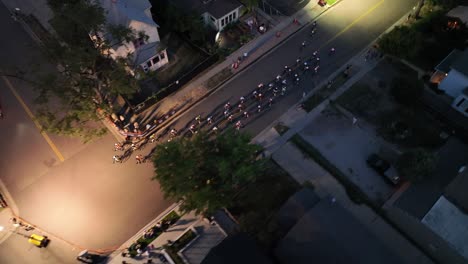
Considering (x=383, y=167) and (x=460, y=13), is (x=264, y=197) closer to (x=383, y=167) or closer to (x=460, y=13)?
(x=383, y=167)

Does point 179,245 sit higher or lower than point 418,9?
lower

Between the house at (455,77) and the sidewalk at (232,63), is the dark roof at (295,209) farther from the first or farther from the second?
the house at (455,77)

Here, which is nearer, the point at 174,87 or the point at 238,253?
the point at 238,253

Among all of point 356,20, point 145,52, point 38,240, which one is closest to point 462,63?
point 356,20

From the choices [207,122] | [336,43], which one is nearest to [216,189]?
[207,122]

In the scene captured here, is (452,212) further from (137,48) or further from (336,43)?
(137,48)

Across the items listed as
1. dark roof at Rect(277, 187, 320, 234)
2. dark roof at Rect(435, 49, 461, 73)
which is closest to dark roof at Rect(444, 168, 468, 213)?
dark roof at Rect(277, 187, 320, 234)
